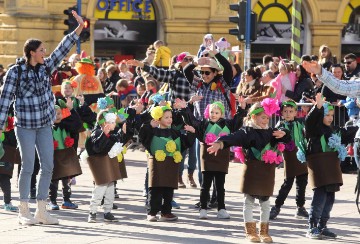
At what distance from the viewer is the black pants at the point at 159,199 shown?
12703mm

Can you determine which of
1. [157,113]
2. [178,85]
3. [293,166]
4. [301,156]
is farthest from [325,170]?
[178,85]

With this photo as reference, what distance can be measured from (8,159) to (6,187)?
348mm

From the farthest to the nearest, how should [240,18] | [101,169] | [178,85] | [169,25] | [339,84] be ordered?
[169,25], [240,18], [178,85], [101,169], [339,84]

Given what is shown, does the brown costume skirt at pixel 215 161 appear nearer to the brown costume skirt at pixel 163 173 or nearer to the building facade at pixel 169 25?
the brown costume skirt at pixel 163 173

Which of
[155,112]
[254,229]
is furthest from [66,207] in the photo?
[254,229]

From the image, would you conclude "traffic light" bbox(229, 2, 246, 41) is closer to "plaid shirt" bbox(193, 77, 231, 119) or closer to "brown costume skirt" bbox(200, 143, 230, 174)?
"plaid shirt" bbox(193, 77, 231, 119)

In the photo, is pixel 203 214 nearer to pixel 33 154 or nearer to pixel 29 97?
pixel 33 154

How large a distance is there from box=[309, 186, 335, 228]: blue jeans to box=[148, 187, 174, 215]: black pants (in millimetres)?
1844

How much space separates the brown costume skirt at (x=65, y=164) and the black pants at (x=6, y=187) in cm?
62

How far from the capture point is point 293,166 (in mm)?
12977

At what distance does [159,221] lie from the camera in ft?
41.8

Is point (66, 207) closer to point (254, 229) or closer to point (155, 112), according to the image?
point (155, 112)

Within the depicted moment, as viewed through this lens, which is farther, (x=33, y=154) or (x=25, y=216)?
(x=25, y=216)

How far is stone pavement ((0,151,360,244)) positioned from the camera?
37.4ft
